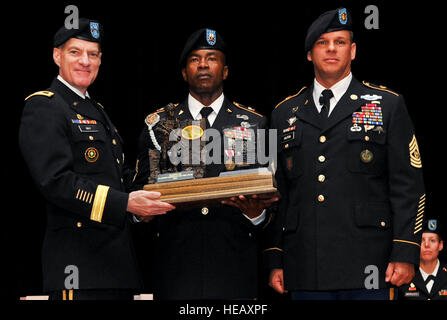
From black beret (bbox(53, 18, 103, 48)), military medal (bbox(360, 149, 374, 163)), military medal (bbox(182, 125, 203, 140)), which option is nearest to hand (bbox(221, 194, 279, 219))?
military medal (bbox(182, 125, 203, 140))

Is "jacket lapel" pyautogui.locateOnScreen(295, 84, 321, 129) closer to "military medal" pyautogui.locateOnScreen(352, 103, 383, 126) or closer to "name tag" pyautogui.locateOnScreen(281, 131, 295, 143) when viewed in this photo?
"name tag" pyautogui.locateOnScreen(281, 131, 295, 143)

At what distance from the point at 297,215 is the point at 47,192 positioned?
1725 millimetres

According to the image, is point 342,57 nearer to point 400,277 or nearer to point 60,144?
point 400,277

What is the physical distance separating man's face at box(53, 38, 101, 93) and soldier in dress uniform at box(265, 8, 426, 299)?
147cm

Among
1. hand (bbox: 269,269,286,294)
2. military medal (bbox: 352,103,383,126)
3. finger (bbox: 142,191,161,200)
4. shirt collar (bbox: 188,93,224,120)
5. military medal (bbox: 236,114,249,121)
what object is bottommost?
hand (bbox: 269,269,286,294)

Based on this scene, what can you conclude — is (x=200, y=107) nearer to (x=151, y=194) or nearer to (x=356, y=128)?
(x=151, y=194)

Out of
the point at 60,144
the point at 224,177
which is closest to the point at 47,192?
the point at 60,144

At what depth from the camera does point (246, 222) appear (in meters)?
5.49

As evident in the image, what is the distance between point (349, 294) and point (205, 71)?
1.94 metres

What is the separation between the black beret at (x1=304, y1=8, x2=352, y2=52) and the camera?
5.44 m

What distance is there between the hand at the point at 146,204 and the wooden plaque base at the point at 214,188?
6 cm

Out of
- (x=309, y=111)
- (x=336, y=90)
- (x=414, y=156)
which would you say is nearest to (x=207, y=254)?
(x=309, y=111)

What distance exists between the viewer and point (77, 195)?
4879mm
